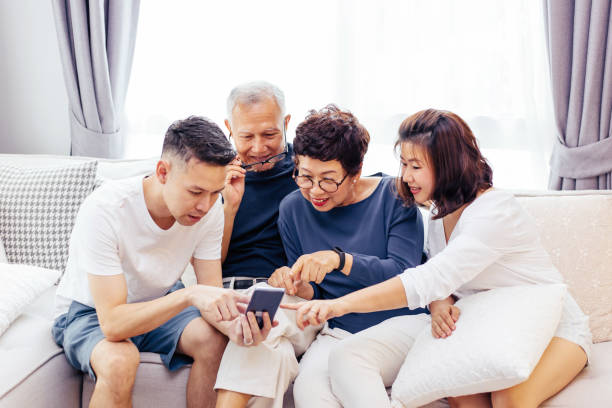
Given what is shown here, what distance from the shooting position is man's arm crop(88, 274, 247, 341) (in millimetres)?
1393

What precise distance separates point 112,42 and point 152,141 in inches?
21.7

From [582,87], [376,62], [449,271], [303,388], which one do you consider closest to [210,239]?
[303,388]

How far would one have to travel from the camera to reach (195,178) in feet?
4.74

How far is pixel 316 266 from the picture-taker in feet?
4.94

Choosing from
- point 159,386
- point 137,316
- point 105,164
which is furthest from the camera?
point 105,164

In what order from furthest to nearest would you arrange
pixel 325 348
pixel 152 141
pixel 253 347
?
pixel 152 141
pixel 325 348
pixel 253 347

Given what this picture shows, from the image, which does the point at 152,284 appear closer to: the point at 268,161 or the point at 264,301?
the point at 264,301

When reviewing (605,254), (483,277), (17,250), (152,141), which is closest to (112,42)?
(152,141)

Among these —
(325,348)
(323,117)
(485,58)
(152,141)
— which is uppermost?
(485,58)

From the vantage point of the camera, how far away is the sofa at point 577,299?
1.43 meters

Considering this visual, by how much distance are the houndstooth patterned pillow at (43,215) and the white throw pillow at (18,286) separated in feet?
0.65

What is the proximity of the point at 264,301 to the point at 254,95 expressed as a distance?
34.9 inches

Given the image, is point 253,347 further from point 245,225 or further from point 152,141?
point 152,141

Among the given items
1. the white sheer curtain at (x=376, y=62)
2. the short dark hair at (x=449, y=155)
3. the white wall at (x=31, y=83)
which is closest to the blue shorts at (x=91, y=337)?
the short dark hair at (x=449, y=155)
